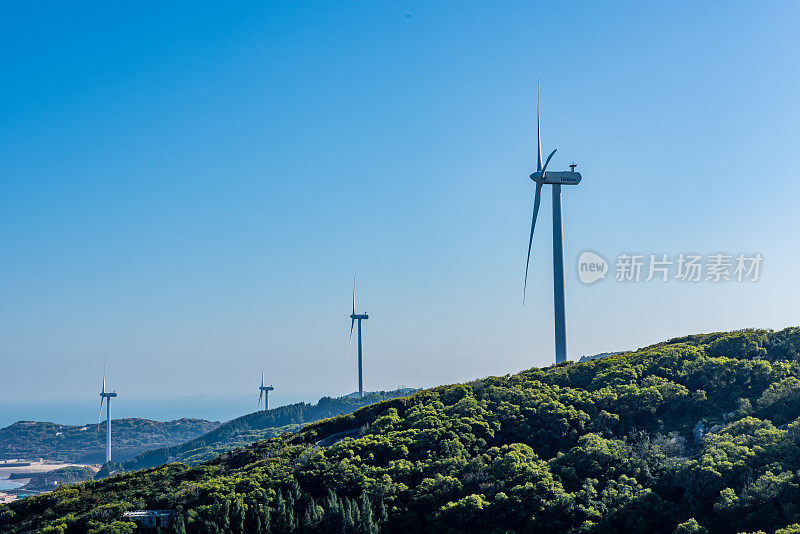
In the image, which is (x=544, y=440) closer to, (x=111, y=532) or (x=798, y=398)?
(x=798, y=398)

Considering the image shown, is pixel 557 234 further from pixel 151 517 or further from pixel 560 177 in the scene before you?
pixel 151 517

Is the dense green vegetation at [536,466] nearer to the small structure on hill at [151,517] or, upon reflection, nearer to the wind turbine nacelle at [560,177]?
the small structure on hill at [151,517]

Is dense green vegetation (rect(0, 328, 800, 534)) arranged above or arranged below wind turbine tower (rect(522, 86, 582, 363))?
below

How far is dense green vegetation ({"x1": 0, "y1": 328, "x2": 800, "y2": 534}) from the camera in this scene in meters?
40.3

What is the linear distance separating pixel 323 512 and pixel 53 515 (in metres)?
19.1

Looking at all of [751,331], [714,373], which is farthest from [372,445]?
[751,331]

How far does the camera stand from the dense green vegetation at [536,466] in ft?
132

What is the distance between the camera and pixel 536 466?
45.0 m

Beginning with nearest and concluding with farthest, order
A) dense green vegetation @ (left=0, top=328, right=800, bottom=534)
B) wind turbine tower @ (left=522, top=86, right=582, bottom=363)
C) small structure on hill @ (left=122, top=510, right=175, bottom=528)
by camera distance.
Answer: dense green vegetation @ (left=0, top=328, right=800, bottom=534) < small structure on hill @ (left=122, top=510, right=175, bottom=528) < wind turbine tower @ (left=522, top=86, right=582, bottom=363)

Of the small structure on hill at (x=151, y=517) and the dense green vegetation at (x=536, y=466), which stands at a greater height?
the dense green vegetation at (x=536, y=466)

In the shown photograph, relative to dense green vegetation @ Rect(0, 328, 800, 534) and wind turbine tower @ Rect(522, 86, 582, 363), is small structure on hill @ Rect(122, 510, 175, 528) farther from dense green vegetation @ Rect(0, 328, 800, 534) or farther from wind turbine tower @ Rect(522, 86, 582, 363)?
wind turbine tower @ Rect(522, 86, 582, 363)

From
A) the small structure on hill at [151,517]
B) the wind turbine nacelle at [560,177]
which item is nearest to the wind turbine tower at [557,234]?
the wind turbine nacelle at [560,177]

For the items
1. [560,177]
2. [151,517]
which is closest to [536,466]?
[151,517]

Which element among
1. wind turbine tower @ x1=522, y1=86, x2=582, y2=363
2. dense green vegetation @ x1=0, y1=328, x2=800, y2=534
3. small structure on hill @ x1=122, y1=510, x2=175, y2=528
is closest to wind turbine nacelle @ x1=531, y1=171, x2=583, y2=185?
wind turbine tower @ x1=522, y1=86, x2=582, y2=363
